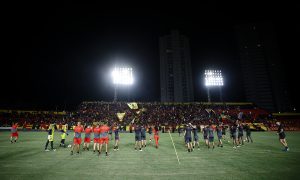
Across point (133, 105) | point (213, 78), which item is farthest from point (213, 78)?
point (133, 105)

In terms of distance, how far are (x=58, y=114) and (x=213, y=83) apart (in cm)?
5439

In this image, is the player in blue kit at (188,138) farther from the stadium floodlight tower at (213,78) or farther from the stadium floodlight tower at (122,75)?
the stadium floodlight tower at (213,78)

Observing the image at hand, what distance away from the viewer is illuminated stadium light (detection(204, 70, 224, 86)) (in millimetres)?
64938

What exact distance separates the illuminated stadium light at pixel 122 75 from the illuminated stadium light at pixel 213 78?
1131 inches

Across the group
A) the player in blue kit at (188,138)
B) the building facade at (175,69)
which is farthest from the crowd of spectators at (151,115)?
the building facade at (175,69)

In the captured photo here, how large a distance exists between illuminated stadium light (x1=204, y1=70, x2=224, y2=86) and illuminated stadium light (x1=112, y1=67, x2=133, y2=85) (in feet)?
94.3

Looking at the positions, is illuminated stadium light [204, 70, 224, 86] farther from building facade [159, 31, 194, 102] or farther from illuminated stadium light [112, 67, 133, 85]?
building facade [159, 31, 194, 102]

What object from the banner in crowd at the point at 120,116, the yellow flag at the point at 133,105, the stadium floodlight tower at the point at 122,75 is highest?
the stadium floodlight tower at the point at 122,75

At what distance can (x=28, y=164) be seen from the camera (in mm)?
11133

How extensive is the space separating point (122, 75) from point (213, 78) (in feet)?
114

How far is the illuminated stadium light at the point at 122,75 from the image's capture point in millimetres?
54575

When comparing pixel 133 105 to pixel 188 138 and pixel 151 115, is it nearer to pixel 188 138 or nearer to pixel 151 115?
pixel 151 115

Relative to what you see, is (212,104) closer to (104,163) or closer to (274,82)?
(104,163)

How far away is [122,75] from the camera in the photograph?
184 feet
